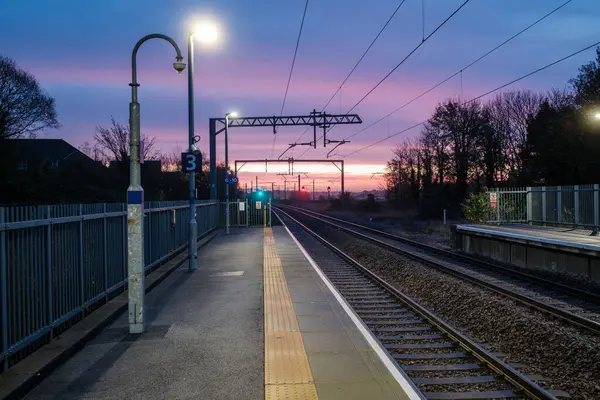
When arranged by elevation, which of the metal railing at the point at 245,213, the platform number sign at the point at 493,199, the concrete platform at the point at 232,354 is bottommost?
the concrete platform at the point at 232,354

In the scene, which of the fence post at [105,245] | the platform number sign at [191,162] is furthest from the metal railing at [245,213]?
the fence post at [105,245]

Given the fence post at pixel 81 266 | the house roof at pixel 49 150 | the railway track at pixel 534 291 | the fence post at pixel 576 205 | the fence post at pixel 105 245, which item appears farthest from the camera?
the house roof at pixel 49 150

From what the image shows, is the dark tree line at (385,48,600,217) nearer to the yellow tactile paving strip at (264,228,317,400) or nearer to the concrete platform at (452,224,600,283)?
the concrete platform at (452,224,600,283)

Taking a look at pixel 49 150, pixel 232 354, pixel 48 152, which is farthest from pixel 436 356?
pixel 49 150

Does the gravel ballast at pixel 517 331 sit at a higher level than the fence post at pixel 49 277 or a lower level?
lower

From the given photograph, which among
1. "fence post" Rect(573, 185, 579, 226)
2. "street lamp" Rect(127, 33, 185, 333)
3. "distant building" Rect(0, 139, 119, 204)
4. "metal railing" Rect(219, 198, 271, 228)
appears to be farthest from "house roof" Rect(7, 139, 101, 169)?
"street lamp" Rect(127, 33, 185, 333)

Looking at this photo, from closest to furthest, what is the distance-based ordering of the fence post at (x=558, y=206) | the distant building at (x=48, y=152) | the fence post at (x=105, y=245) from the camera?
the fence post at (x=105, y=245) → the fence post at (x=558, y=206) → the distant building at (x=48, y=152)

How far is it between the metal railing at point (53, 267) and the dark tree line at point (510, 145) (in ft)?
108

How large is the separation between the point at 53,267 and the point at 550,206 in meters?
22.5

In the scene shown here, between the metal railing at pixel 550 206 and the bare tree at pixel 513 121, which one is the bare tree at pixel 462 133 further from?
the metal railing at pixel 550 206

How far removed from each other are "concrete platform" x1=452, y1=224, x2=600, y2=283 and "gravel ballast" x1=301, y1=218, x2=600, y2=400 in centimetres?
344

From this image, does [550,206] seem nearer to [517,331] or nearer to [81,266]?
[517,331]

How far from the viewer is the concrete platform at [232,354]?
552 centimetres

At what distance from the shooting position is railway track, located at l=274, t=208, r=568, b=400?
6.14 meters
